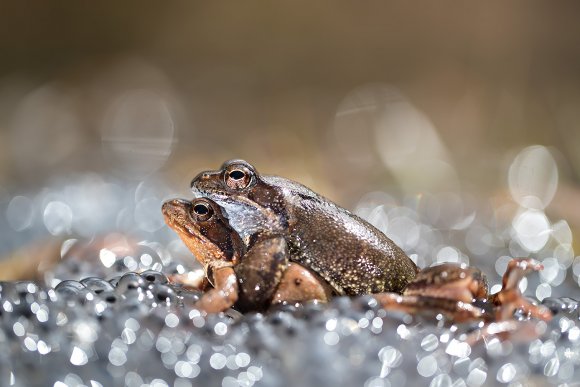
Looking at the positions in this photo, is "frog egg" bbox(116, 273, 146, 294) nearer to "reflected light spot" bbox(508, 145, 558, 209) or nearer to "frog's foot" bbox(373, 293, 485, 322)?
"frog's foot" bbox(373, 293, 485, 322)

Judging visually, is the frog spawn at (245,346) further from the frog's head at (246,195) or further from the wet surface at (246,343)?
the frog's head at (246,195)

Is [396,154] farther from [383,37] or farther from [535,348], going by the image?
[535,348]

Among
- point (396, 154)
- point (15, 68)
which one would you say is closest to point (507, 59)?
point (396, 154)

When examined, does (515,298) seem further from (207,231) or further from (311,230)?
(207,231)

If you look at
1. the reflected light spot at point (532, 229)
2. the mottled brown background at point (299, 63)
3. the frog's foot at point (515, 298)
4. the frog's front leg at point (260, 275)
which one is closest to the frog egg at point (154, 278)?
the frog's front leg at point (260, 275)

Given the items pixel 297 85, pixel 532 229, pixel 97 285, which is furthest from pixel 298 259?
pixel 297 85

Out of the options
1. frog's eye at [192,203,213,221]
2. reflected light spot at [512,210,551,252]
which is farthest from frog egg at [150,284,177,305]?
reflected light spot at [512,210,551,252]

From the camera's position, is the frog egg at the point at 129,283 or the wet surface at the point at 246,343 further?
the frog egg at the point at 129,283
